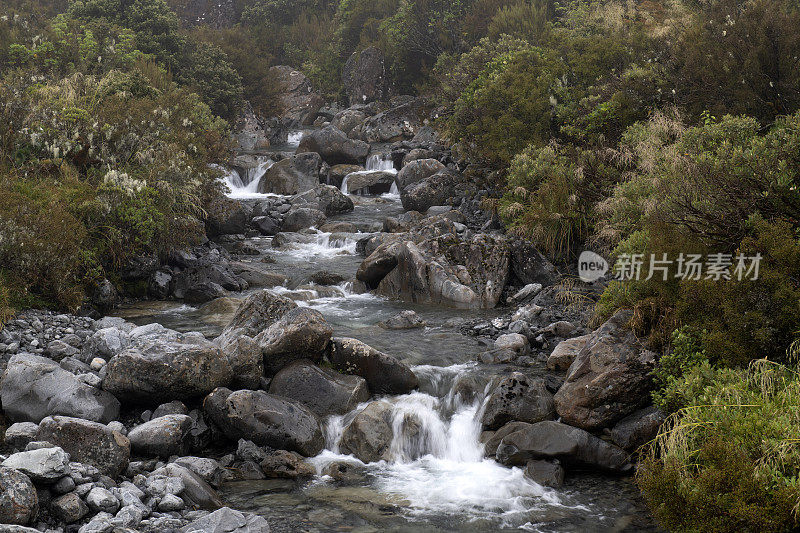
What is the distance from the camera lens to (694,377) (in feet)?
23.7

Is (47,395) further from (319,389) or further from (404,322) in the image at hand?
(404,322)

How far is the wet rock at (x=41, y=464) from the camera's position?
19.0 feet

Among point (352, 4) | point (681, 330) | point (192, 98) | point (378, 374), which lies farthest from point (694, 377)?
point (352, 4)

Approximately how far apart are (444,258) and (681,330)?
7719mm

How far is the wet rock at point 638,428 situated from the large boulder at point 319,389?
377 cm

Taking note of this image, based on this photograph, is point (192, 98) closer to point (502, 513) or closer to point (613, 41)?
point (613, 41)

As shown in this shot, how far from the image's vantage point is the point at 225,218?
20.4 metres

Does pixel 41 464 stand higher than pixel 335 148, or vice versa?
pixel 335 148

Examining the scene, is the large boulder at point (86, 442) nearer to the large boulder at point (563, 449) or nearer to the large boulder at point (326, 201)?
the large boulder at point (563, 449)

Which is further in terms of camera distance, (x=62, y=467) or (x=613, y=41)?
(x=613, y=41)

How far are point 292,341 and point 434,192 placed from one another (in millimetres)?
13671

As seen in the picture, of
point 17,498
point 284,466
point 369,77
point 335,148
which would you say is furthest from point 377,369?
point 369,77

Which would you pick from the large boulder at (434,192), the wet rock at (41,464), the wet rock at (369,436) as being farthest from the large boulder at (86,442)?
the large boulder at (434,192)

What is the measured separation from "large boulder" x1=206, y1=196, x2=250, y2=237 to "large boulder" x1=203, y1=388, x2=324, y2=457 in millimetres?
12129
